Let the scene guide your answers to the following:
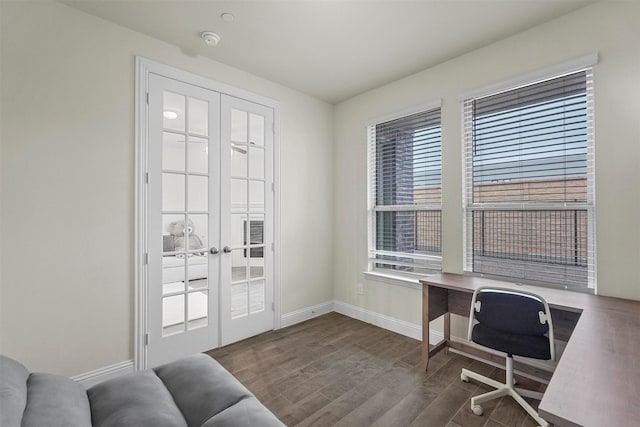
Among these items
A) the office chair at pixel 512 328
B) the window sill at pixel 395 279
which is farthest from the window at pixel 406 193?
the office chair at pixel 512 328

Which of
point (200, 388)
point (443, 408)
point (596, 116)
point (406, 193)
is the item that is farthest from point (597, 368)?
point (406, 193)

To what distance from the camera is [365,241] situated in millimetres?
3611

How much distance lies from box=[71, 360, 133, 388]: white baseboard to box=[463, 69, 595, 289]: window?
9.90 ft

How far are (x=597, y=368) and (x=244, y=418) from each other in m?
1.29

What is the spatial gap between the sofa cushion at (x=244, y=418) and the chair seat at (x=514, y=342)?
1.52m

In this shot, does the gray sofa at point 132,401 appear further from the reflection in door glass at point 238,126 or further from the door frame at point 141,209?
the reflection in door glass at point 238,126

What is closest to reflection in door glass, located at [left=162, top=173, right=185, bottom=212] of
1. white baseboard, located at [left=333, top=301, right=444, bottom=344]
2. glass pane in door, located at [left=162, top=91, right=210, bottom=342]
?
glass pane in door, located at [left=162, top=91, right=210, bottom=342]

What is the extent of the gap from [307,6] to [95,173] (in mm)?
1987

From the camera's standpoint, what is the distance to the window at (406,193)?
303 centimetres

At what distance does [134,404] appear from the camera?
118 centimetres

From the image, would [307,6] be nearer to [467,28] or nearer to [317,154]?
[467,28]

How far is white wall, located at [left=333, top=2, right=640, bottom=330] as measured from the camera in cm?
197

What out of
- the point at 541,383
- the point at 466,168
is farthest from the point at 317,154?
the point at 541,383

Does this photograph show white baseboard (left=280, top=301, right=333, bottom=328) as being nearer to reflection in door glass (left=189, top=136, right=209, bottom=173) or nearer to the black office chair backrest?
reflection in door glass (left=189, top=136, right=209, bottom=173)
